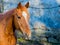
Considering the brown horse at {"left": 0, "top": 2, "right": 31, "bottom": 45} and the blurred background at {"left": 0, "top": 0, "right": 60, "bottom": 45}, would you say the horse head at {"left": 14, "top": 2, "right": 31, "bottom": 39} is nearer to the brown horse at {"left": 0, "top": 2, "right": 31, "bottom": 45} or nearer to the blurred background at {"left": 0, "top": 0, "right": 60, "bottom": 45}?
the brown horse at {"left": 0, "top": 2, "right": 31, "bottom": 45}

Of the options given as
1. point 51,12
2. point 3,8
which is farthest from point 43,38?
point 3,8

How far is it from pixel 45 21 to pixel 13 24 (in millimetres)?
1770

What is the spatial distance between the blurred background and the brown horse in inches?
60.3

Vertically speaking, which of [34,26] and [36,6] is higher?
[36,6]

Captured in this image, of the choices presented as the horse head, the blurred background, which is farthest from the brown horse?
the blurred background

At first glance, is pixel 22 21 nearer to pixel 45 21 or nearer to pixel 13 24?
pixel 13 24

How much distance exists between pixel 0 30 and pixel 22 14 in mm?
556

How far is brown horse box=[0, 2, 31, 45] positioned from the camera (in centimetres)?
456

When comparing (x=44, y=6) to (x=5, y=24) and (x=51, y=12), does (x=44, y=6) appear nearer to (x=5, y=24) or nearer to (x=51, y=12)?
(x=51, y=12)

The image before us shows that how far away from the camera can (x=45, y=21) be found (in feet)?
20.9

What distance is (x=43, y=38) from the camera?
6441 mm

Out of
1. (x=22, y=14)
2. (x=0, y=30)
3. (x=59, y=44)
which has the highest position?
(x=22, y=14)

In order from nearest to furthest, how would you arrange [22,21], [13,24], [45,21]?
[22,21] < [13,24] < [45,21]

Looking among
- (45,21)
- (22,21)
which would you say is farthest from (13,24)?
(45,21)
